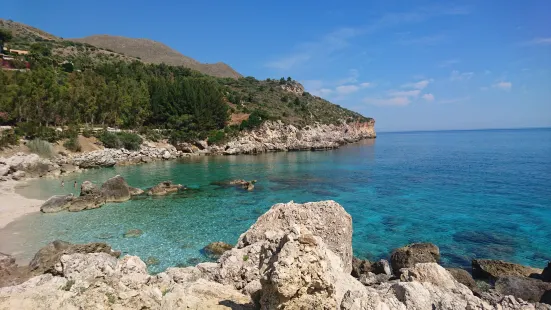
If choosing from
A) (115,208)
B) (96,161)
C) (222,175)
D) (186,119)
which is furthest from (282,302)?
(186,119)

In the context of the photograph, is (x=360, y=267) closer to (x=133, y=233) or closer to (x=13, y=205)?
(x=133, y=233)

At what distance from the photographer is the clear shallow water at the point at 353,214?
17.0 m

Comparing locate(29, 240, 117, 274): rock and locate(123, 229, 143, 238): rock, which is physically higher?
locate(29, 240, 117, 274): rock

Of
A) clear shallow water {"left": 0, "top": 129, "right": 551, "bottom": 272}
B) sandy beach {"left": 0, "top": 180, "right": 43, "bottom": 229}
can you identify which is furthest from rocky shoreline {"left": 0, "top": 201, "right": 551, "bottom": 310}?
sandy beach {"left": 0, "top": 180, "right": 43, "bottom": 229}

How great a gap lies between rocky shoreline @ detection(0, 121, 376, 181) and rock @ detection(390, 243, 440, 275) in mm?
36849

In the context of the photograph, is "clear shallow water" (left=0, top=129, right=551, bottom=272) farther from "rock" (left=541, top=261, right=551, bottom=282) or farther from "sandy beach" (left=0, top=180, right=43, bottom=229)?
"rock" (left=541, top=261, right=551, bottom=282)

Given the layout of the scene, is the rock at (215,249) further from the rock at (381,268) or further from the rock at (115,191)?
the rock at (115,191)

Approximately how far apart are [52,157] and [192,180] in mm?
21205

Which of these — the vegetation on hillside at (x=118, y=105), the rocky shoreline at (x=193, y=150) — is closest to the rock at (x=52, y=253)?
the rocky shoreline at (x=193, y=150)

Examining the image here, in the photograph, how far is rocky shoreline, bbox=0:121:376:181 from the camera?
3591cm

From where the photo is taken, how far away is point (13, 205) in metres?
22.9

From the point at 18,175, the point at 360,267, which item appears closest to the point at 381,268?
the point at 360,267

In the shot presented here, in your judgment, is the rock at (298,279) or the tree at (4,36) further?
the tree at (4,36)

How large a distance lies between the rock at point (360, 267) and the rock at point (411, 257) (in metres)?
1.28
